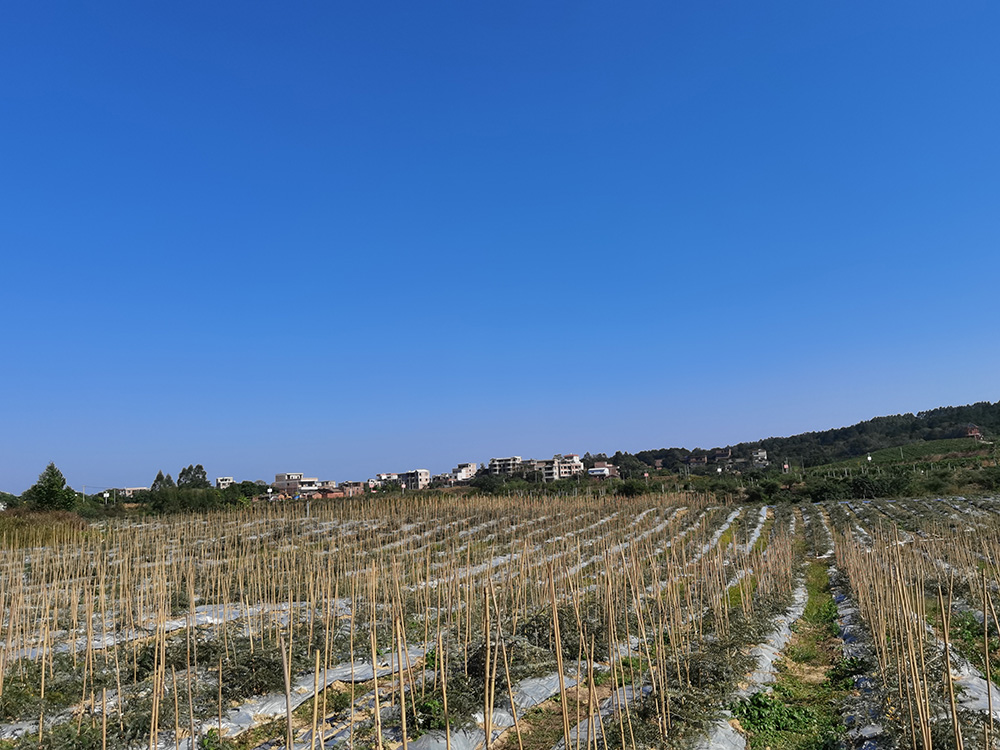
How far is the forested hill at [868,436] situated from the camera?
69625 mm

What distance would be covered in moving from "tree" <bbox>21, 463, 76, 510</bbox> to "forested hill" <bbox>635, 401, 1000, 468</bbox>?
61616 millimetres

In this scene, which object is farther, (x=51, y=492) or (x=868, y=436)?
(x=868, y=436)

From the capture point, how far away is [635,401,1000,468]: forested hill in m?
69.6

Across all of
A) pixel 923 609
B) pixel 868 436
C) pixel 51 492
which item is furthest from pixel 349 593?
pixel 868 436

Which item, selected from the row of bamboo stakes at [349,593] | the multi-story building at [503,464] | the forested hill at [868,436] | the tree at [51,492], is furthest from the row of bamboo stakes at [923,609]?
the multi-story building at [503,464]

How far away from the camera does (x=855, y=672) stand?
6551 millimetres

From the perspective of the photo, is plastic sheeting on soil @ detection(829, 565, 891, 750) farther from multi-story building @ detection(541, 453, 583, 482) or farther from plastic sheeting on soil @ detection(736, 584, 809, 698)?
multi-story building @ detection(541, 453, 583, 482)

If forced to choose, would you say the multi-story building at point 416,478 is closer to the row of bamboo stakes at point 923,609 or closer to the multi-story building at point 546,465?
the multi-story building at point 546,465

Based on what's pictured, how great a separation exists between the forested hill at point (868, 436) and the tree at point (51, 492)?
61.6 m

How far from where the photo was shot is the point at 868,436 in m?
77.9

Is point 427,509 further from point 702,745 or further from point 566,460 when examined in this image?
point 566,460

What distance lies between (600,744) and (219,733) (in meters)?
2.95

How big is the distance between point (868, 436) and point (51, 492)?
83.7 meters

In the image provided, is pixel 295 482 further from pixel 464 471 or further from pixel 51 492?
pixel 51 492
